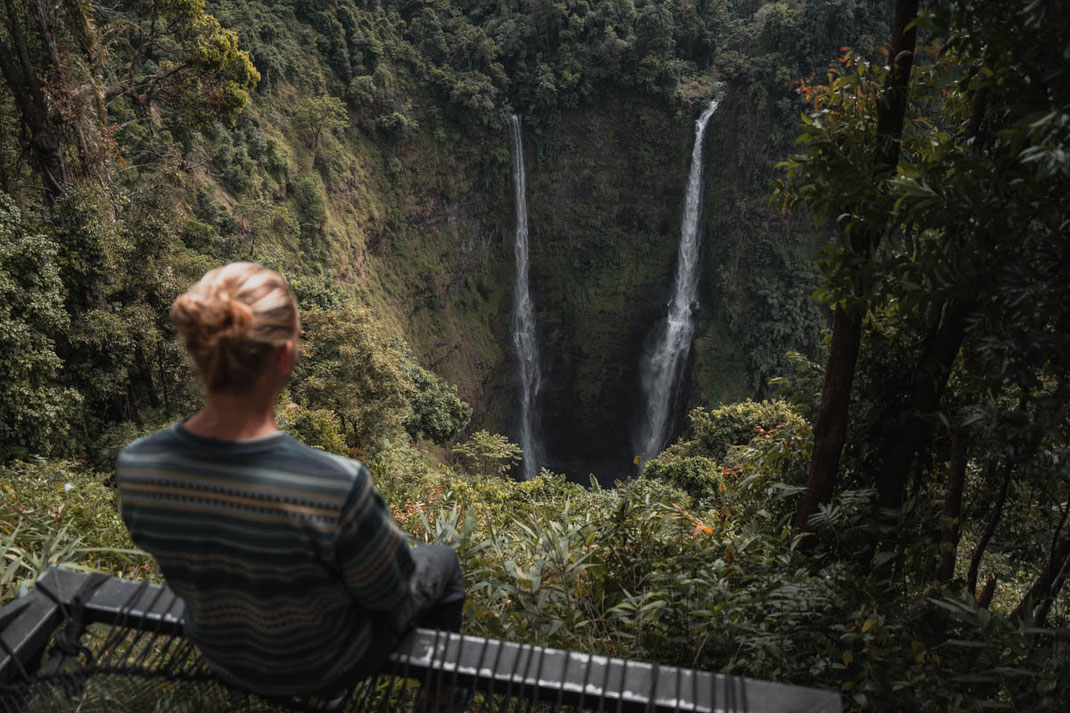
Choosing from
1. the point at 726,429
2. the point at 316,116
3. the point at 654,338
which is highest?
the point at 316,116

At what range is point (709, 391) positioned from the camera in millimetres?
29344

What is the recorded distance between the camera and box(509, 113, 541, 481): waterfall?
102 ft

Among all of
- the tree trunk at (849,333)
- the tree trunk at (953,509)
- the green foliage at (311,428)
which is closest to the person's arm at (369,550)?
the tree trunk at (849,333)

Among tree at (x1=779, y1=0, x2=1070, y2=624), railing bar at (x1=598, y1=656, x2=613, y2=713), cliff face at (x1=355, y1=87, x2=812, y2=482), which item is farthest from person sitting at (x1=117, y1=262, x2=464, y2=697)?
cliff face at (x1=355, y1=87, x2=812, y2=482)

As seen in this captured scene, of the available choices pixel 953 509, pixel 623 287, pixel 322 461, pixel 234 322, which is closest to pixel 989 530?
pixel 953 509

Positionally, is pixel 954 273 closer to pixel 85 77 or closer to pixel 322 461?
pixel 322 461

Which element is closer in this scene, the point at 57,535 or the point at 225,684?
the point at 225,684

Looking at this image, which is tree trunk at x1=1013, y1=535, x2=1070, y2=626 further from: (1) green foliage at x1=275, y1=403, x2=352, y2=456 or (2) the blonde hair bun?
(1) green foliage at x1=275, y1=403, x2=352, y2=456

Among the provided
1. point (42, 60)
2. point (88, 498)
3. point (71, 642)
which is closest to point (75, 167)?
point (42, 60)

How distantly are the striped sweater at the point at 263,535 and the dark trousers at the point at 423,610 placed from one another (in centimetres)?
15

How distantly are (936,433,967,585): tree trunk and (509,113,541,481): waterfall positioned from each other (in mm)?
27940

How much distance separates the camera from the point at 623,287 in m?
32.2

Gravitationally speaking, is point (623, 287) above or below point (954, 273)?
below

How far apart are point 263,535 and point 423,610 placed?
702 millimetres
